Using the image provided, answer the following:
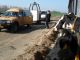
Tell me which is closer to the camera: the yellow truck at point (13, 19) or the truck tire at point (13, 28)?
the yellow truck at point (13, 19)

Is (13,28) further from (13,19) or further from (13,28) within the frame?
(13,19)

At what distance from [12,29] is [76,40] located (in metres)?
15.3

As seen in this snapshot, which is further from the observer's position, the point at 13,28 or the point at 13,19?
the point at 13,19

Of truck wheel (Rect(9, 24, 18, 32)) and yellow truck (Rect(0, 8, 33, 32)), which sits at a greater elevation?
yellow truck (Rect(0, 8, 33, 32))

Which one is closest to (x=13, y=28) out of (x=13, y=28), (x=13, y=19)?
(x=13, y=28)

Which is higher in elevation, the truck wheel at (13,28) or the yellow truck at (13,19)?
the yellow truck at (13,19)

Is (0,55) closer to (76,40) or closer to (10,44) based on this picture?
(10,44)

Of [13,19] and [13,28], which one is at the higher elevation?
[13,19]

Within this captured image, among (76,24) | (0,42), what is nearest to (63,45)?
(76,24)

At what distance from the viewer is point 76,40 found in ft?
34.0

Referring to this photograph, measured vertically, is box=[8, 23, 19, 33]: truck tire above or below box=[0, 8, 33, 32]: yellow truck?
below

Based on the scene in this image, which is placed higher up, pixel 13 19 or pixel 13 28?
pixel 13 19

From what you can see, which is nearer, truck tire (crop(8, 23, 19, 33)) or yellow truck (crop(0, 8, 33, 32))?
yellow truck (crop(0, 8, 33, 32))

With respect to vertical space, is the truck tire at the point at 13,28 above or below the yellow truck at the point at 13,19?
below
